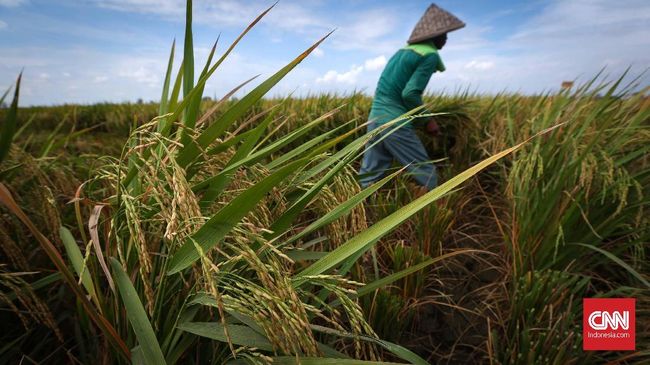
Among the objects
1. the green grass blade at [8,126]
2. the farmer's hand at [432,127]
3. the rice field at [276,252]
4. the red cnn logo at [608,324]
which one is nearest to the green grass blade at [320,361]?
the rice field at [276,252]

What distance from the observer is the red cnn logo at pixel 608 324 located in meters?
1.58

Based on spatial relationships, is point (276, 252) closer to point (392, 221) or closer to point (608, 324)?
point (392, 221)

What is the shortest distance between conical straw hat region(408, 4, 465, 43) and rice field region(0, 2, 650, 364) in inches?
53.2

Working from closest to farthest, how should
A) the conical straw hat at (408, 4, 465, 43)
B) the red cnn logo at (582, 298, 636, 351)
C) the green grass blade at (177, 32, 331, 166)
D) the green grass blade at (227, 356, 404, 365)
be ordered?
the green grass blade at (227, 356, 404, 365), the green grass blade at (177, 32, 331, 166), the red cnn logo at (582, 298, 636, 351), the conical straw hat at (408, 4, 465, 43)

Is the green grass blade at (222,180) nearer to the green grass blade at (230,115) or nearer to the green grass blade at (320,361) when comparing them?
the green grass blade at (230,115)

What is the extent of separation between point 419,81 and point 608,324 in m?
2.47

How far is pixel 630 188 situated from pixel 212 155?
2.43 meters

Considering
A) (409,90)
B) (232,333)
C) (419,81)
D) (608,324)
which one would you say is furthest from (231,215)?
(419,81)

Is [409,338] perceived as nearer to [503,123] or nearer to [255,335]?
[255,335]

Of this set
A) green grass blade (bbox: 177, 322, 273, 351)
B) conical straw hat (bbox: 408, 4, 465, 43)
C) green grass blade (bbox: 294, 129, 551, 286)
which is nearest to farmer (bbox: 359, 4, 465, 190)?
conical straw hat (bbox: 408, 4, 465, 43)

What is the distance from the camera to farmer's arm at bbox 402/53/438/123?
3.43 meters

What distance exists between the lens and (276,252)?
26.3 inches

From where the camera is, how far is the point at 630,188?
7.06 ft

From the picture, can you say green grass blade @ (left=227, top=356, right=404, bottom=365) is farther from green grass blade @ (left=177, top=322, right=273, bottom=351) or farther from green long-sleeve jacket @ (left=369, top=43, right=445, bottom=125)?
green long-sleeve jacket @ (left=369, top=43, right=445, bottom=125)
